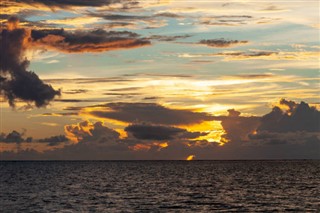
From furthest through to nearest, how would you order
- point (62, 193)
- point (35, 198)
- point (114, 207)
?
point (62, 193) → point (35, 198) → point (114, 207)

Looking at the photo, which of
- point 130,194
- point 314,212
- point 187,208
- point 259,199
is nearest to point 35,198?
point 130,194

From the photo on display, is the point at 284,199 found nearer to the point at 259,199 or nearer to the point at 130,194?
the point at 259,199

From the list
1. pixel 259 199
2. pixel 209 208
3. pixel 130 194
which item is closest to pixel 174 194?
pixel 130 194

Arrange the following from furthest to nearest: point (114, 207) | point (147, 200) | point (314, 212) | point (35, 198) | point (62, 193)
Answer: point (62, 193), point (35, 198), point (147, 200), point (114, 207), point (314, 212)

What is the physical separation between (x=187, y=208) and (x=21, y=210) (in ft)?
80.2

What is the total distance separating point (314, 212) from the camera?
77188mm

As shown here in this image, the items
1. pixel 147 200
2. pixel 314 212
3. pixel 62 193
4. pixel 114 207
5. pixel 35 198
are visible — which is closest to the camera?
pixel 314 212

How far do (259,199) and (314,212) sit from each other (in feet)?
62.5

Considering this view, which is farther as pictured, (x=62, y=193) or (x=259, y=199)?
(x=62, y=193)

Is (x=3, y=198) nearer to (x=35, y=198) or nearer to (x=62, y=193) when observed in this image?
(x=35, y=198)

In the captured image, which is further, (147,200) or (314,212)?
(147,200)

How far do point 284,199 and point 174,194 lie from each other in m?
21.7

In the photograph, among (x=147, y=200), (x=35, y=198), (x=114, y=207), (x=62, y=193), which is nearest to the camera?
(x=114, y=207)

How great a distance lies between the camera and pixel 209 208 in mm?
81750
